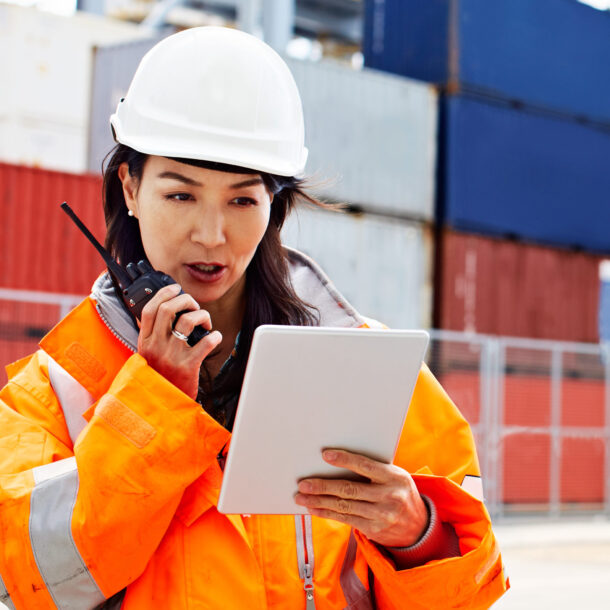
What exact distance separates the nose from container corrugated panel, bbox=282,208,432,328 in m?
14.2

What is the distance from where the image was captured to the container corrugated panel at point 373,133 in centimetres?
1725

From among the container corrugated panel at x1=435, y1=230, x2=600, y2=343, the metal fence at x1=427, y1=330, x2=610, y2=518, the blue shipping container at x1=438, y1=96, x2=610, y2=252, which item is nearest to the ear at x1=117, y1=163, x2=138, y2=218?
the metal fence at x1=427, y1=330, x2=610, y2=518

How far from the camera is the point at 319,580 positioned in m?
1.89

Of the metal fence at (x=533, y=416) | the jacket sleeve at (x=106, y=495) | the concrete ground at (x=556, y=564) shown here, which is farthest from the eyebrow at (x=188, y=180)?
the metal fence at (x=533, y=416)

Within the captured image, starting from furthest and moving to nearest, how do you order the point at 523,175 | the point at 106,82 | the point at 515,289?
the point at 523,175 → the point at 515,289 → the point at 106,82

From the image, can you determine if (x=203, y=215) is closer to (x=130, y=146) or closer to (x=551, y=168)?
(x=130, y=146)

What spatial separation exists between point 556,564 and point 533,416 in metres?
5.19

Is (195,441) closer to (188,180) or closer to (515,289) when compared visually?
(188,180)

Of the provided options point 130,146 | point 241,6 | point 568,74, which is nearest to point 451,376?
point 241,6

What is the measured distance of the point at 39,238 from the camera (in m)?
14.4

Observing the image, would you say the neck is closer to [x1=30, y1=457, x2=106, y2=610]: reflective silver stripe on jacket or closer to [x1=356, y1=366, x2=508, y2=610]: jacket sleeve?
[x1=356, y1=366, x2=508, y2=610]: jacket sleeve

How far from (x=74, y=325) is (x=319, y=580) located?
650 mm

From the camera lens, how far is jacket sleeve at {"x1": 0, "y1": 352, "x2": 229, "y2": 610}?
1721mm

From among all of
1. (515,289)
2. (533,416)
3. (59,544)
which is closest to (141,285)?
(59,544)
